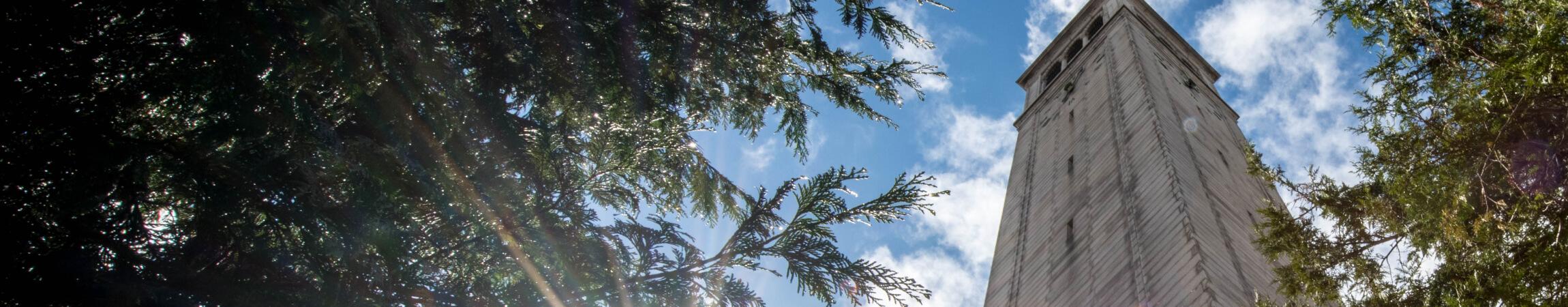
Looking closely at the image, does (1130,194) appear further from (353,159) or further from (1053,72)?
(1053,72)

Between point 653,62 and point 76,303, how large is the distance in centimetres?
385

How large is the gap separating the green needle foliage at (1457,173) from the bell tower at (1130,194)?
0.84 meters

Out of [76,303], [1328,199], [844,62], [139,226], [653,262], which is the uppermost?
[844,62]

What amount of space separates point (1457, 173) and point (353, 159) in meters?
5.74

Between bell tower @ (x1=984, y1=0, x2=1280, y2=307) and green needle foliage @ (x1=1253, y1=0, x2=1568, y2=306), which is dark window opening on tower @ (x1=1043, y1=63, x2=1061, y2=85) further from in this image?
green needle foliage @ (x1=1253, y1=0, x2=1568, y2=306)

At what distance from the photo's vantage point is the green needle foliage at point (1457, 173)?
17.6ft

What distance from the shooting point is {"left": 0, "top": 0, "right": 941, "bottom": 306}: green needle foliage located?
5.36 m

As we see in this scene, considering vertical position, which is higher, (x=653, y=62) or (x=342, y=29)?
(x=653, y=62)

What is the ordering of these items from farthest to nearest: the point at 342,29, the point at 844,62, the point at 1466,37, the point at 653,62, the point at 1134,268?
the point at 1134,268 → the point at 844,62 → the point at 653,62 → the point at 1466,37 → the point at 342,29

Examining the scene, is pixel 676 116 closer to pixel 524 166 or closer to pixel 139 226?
pixel 524 166

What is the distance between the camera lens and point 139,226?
5402 mm

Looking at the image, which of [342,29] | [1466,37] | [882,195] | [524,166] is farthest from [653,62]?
[1466,37]

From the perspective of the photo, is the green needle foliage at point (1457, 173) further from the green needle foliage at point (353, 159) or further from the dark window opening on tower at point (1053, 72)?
the dark window opening on tower at point (1053, 72)

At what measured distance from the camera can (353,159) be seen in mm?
6023
